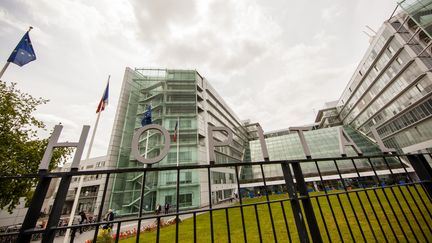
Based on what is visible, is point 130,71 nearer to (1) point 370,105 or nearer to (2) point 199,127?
(2) point 199,127

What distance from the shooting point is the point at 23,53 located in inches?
287

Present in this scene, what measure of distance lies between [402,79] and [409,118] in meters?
6.95

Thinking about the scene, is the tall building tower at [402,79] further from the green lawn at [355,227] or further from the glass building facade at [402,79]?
the green lawn at [355,227]

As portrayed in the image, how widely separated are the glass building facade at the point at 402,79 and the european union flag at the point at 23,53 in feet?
101

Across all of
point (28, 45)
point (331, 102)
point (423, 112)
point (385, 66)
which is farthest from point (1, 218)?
point (331, 102)

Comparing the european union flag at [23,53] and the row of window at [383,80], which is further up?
the row of window at [383,80]

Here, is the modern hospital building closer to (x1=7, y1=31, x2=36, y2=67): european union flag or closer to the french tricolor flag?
the french tricolor flag

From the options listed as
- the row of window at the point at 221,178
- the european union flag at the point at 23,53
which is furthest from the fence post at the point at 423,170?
the row of window at the point at 221,178

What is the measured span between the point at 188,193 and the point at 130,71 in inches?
904

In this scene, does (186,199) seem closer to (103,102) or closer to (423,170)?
(103,102)

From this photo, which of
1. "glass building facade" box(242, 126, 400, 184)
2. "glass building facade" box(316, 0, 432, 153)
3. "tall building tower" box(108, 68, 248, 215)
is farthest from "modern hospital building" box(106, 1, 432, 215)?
"glass building facade" box(242, 126, 400, 184)

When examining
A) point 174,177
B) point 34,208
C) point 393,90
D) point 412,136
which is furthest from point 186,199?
point 393,90

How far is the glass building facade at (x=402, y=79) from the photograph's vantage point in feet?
82.4

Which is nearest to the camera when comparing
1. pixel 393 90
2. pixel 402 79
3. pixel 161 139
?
pixel 161 139
